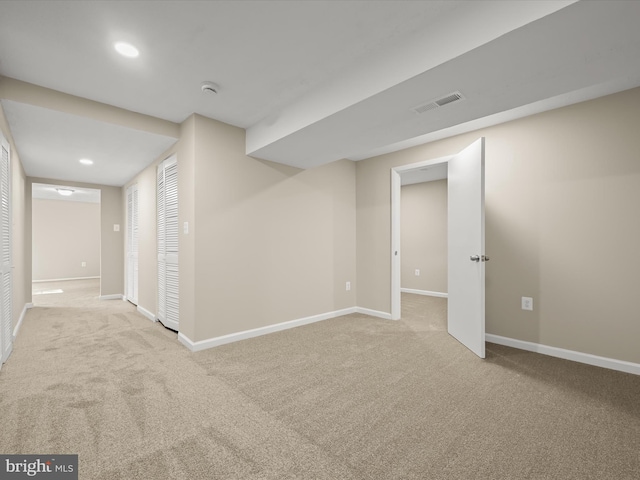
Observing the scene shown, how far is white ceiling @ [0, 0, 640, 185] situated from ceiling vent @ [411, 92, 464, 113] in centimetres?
6

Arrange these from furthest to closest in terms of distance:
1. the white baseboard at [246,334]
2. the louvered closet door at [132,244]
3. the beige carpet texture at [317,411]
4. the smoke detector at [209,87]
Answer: the louvered closet door at [132,244] < the white baseboard at [246,334] < the smoke detector at [209,87] < the beige carpet texture at [317,411]

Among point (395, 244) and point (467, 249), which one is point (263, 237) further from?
point (467, 249)

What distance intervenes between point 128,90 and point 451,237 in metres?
3.52

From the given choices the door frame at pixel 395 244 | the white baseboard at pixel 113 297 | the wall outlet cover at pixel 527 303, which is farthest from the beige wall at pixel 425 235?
the white baseboard at pixel 113 297

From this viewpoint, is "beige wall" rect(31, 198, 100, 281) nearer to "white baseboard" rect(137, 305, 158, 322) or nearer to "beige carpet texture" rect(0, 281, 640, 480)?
"white baseboard" rect(137, 305, 158, 322)

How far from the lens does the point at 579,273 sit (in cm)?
276

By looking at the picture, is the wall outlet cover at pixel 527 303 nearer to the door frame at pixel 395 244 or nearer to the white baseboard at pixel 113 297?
the door frame at pixel 395 244

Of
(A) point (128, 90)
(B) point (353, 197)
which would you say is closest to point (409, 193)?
(B) point (353, 197)

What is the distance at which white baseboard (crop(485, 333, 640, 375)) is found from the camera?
2.50m

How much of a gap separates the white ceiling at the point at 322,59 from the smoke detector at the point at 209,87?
48 mm

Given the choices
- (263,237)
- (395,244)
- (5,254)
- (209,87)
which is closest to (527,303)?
(395,244)

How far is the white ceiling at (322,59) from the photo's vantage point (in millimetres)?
1534

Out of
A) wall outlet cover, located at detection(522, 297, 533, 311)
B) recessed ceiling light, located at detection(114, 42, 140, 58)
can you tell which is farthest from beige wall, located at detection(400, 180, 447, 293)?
recessed ceiling light, located at detection(114, 42, 140, 58)

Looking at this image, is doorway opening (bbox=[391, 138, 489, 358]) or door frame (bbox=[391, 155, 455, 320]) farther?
door frame (bbox=[391, 155, 455, 320])
